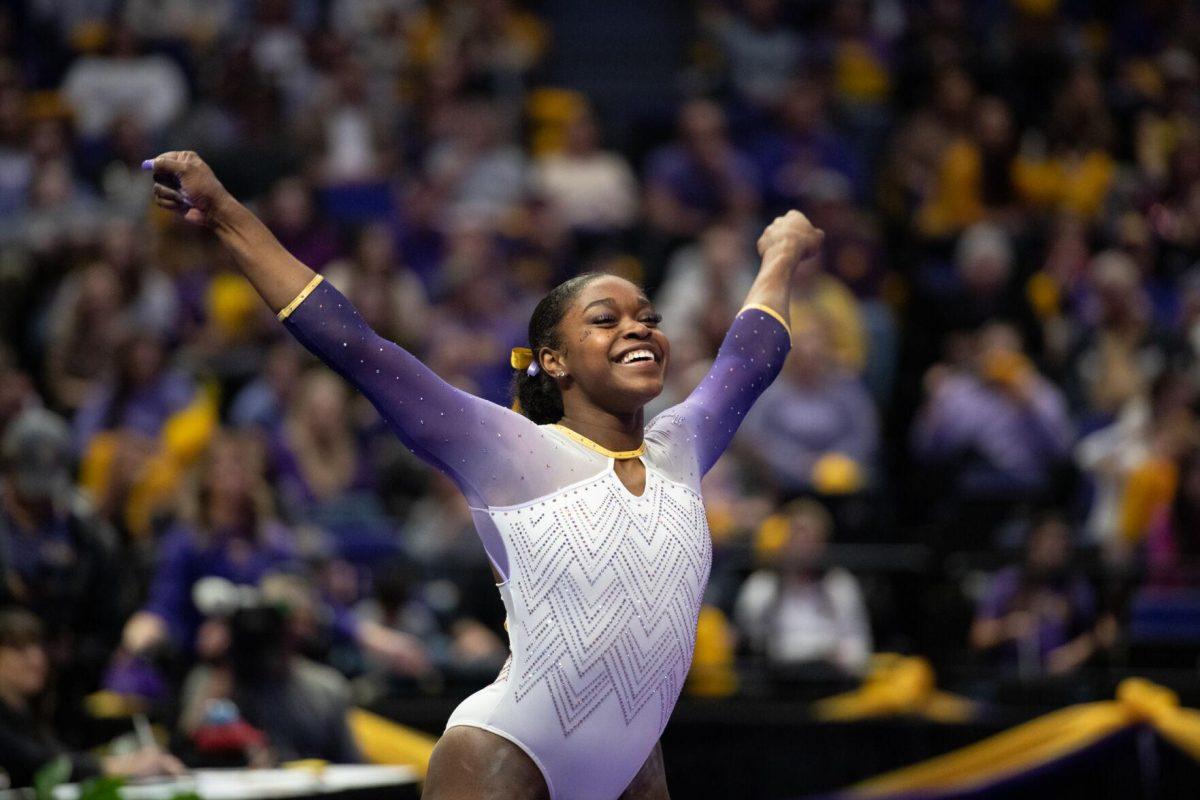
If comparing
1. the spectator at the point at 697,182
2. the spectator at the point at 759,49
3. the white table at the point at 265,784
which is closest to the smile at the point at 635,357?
the white table at the point at 265,784

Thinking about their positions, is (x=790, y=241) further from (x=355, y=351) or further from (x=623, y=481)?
(x=355, y=351)

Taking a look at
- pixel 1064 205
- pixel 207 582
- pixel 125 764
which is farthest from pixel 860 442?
pixel 125 764

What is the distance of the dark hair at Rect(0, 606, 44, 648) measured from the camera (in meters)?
5.90

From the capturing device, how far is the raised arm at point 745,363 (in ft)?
13.3

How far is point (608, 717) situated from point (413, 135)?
28.3ft

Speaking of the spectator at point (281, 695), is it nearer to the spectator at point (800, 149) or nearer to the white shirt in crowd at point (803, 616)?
the white shirt in crowd at point (803, 616)

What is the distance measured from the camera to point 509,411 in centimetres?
374

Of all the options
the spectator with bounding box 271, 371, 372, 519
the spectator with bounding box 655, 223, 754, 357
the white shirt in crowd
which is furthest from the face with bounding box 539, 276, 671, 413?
the spectator with bounding box 655, 223, 754, 357

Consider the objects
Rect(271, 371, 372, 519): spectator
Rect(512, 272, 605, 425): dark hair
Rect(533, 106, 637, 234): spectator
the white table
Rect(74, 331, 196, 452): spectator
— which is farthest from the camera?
Rect(533, 106, 637, 234): spectator

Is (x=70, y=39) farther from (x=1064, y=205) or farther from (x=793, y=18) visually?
(x=1064, y=205)

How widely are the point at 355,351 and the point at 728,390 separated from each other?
0.99 meters

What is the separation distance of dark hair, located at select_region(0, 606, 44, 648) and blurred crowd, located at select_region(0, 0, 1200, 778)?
1 centimetres

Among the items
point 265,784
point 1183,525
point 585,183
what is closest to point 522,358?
point 265,784

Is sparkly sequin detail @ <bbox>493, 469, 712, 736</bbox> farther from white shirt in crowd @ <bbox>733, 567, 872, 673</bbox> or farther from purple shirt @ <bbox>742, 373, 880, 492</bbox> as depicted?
purple shirt @ <bbox>742, 373, 880, 492</bbox>
